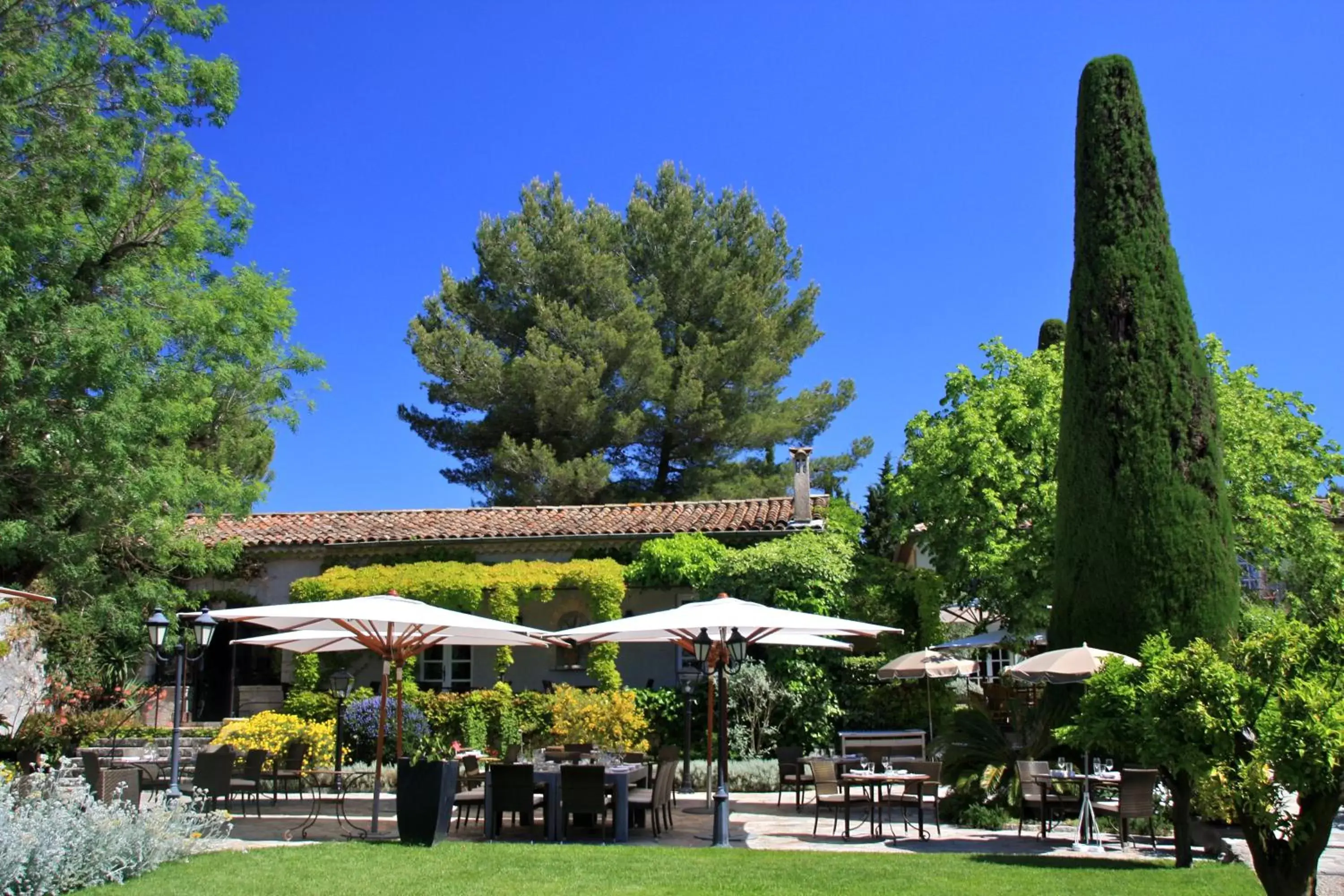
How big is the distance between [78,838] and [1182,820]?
8849 millimetres

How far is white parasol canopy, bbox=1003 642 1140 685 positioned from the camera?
1176 centimetres

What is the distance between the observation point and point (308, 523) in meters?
23.0

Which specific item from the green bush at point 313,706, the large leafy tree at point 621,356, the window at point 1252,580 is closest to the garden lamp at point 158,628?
the green bush at point 313,706

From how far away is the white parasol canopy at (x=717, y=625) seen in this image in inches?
479

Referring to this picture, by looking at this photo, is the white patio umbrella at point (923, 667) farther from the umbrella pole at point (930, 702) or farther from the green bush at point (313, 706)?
the green bush at point (313, 706)

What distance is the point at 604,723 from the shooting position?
17.3 meters

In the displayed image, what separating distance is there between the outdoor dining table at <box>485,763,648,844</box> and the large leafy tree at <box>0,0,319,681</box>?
9.71 meters

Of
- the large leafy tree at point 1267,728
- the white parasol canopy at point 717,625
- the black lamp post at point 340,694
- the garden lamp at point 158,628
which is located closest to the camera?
the large leafy tree at point 1267,728

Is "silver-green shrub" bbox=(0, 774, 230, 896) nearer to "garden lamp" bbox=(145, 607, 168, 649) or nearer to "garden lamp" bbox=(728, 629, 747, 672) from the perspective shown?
"garden lamp" bbox=(145, 607, 168, 649)

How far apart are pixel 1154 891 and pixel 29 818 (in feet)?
27.2

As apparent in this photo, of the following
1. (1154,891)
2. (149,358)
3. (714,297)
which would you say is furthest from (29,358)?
(714,297)

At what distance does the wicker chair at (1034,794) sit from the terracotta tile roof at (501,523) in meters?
8.75

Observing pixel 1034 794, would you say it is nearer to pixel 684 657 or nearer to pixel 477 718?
pixel 684 657

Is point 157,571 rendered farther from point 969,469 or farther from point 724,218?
point 724,218
